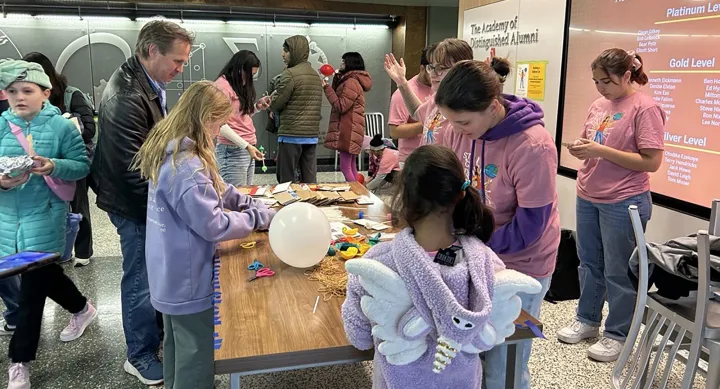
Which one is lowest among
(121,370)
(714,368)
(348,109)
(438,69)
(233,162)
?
(121,370)

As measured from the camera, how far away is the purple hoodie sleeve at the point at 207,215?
1605 millimetres

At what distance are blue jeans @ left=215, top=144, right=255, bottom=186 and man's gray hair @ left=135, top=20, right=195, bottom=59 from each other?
5.10 feet

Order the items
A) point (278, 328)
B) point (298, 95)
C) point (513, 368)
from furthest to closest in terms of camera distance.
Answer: point (298, 95) → point (513, 368) → point (278, 328)

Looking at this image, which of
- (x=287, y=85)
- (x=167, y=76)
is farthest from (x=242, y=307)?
(x=287, y=85)

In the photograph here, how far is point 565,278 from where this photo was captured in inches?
124

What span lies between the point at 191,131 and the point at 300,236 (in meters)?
0.51

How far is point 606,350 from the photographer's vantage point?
2490 millimetres

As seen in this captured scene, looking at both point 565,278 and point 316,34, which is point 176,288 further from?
point 316,34

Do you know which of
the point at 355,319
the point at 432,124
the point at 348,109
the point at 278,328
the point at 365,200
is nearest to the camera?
the point at 355,319

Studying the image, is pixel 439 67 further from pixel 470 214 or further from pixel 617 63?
pixel 470 214

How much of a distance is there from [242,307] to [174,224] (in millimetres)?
450

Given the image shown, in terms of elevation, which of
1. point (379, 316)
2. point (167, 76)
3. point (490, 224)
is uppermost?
point (167, 76)

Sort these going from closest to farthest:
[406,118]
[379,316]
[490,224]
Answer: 1. [379,316]
2. [490,224]
3. [406,118]

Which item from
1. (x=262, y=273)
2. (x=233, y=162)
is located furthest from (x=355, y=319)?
(x=233, y=162)
